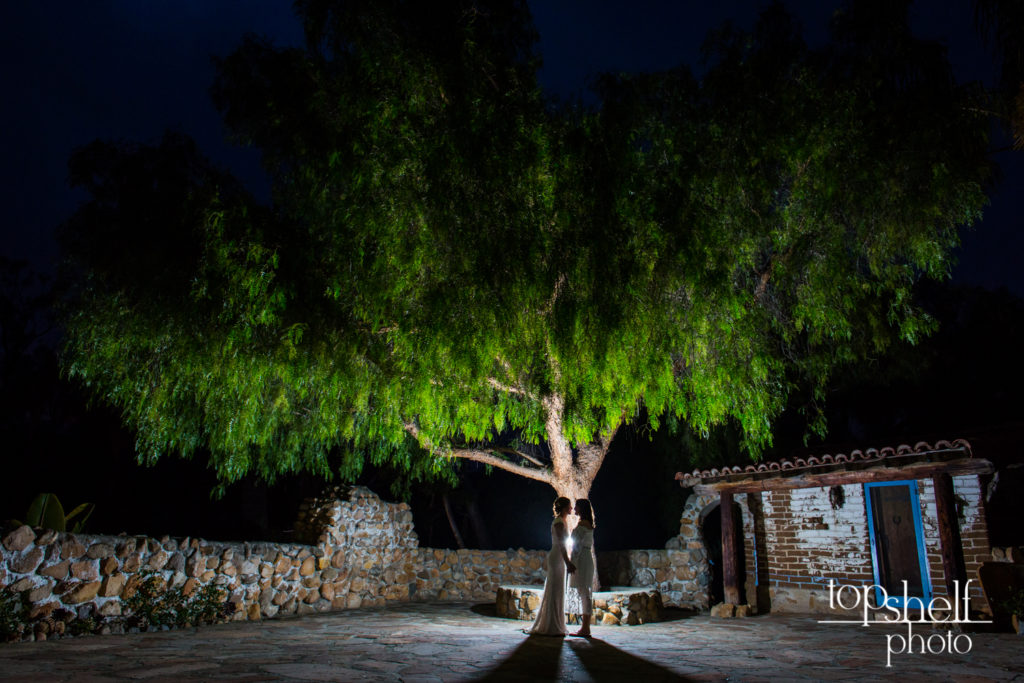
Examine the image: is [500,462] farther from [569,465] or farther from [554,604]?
[554,604]

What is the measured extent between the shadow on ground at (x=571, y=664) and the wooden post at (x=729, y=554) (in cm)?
474

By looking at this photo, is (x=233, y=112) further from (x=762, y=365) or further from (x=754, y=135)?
(x=762, y=365)

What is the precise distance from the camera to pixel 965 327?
1630 cm

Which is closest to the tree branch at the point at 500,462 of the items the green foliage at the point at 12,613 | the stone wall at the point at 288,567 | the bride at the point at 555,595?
the stone wall at the point at 288,567

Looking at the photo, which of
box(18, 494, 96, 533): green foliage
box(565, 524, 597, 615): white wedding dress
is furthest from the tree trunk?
box(18, 494, 96, 533): green foliage

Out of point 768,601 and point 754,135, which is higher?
point 754,135

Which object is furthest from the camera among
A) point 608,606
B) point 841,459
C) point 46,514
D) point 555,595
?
point 841,459

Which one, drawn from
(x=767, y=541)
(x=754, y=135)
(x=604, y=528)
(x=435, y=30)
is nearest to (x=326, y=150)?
(x=435, y=30)

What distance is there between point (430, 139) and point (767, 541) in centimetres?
857

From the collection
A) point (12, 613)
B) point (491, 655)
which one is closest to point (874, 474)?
point (491, 655)

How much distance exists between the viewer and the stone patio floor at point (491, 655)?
438 centimetres

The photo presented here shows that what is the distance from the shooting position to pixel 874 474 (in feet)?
28.5

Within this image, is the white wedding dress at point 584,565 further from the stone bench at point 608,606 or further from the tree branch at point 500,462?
→ the tree branch at point 500,462

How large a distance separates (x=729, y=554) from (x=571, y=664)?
6284mm
